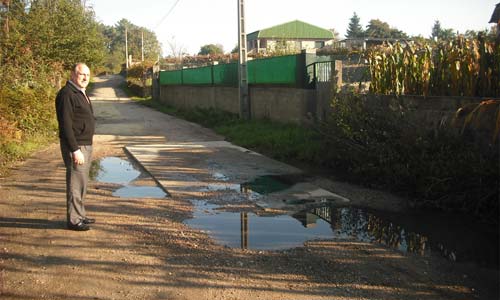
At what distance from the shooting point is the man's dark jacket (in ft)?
17.8

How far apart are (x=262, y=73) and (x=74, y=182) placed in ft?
36.1

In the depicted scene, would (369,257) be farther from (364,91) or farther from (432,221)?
(364,91)

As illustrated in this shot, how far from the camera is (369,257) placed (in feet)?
15.9

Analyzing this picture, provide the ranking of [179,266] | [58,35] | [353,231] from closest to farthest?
[179,266], [353,231], [58,35]

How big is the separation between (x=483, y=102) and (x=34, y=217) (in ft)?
18.8

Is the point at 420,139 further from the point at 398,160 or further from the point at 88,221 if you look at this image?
the point at 88,221

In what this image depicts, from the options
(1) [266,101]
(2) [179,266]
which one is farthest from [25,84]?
(2) [179,266]

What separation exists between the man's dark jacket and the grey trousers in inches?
4.8

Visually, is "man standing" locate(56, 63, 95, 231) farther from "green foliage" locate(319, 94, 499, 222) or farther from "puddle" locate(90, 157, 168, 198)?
"green foliage" locate(319, 94, 499, 222)

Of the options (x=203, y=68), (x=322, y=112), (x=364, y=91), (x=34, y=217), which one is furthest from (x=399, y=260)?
(x=203, y=68)

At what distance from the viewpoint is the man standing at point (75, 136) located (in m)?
5.43

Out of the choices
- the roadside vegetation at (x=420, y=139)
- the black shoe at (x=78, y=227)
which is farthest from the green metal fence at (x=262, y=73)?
the black shoe at (x=78, y=227)

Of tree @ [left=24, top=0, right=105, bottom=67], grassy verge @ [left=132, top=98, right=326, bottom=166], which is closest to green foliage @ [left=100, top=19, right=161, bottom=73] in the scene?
tree @ [left=24, top=0, right=105, bottom=67]

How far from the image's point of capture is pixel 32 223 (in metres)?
5.94
